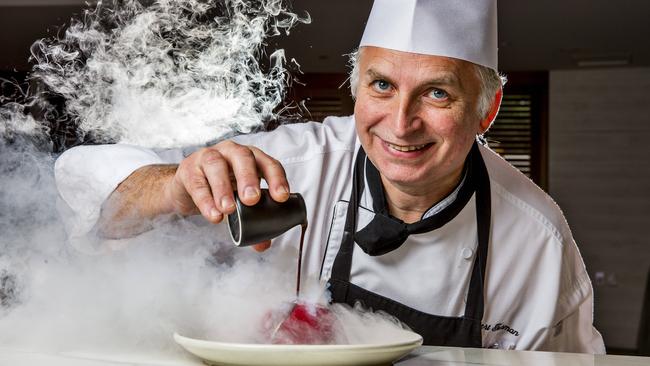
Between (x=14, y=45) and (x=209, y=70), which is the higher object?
(x=209, y=70)

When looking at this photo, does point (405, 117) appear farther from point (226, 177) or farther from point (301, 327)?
point (301, 327)

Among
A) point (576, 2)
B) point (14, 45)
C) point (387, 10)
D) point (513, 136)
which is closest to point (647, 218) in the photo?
point (513, 136)

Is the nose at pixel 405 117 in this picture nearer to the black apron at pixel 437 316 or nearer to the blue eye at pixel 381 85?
the blue eye at pixel 381 85

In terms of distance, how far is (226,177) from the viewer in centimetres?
137

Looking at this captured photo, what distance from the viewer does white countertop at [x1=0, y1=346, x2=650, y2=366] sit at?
3.62ft

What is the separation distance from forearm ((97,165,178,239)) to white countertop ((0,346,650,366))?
1.68 ft

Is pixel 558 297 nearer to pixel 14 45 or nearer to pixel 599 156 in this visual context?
pixel 14 45

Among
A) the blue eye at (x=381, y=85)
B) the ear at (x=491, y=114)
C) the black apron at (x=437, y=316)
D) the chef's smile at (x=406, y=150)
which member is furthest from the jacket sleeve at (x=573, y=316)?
the blue eye at (x=381, y=85)

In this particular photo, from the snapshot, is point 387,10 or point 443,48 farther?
point 387,10

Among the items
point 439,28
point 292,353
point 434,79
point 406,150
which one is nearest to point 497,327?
point 406,150

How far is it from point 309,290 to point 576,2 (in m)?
5.55

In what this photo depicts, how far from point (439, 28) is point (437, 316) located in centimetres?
76

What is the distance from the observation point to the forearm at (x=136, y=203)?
1.64 metres

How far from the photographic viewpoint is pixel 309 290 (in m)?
2.04
